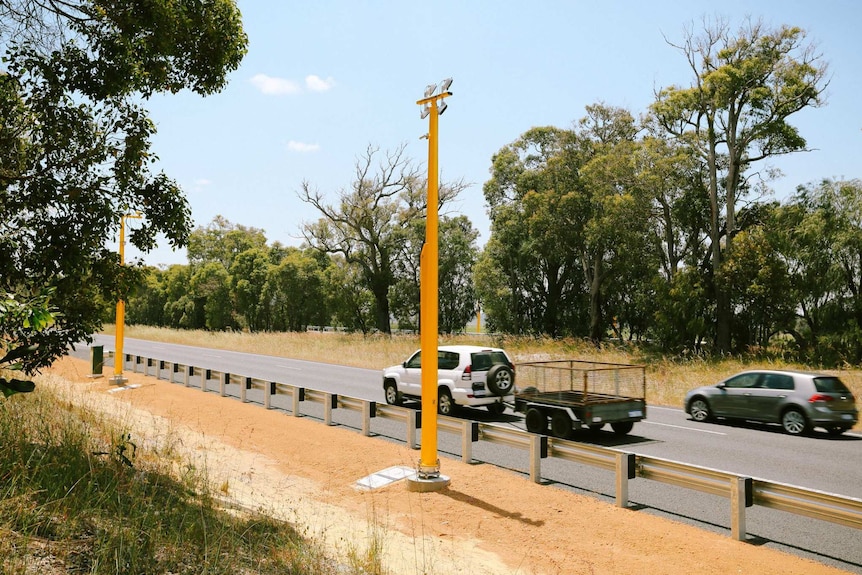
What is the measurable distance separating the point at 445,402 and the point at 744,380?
7.31 metres

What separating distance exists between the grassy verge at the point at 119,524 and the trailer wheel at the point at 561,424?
7.13 m

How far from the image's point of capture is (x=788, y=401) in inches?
610

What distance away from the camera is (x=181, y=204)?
387 inches

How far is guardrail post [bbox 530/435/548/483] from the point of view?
10.1 metres

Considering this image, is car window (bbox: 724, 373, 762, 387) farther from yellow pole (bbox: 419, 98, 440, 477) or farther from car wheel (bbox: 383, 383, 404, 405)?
yellow pole (bbox: 419, 98, 440, 477)

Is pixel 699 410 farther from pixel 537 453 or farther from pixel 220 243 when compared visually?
pixel 220 243

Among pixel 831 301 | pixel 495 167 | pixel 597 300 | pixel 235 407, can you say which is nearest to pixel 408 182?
pixel 495 167

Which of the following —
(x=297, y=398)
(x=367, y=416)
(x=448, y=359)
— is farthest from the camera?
(x=448, y=359)

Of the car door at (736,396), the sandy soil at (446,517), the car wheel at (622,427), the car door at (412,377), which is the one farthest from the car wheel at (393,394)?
the car door at (736,396)

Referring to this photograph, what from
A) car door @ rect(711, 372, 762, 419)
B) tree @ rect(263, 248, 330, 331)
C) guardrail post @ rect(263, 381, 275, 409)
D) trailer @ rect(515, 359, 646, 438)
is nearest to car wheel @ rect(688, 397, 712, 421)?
car door @ rect(711, 372, 762, 419)

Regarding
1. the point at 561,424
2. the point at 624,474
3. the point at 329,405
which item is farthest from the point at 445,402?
the point at 624,474

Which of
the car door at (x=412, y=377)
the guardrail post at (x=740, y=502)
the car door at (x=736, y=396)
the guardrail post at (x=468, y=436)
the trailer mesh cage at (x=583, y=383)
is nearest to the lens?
the guardrail post at (x=740, y=502)

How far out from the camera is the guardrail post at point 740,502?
7.69 m

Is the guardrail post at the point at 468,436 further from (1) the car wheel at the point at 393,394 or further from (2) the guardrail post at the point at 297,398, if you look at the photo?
(1) the car wheel at the point at 393,394
